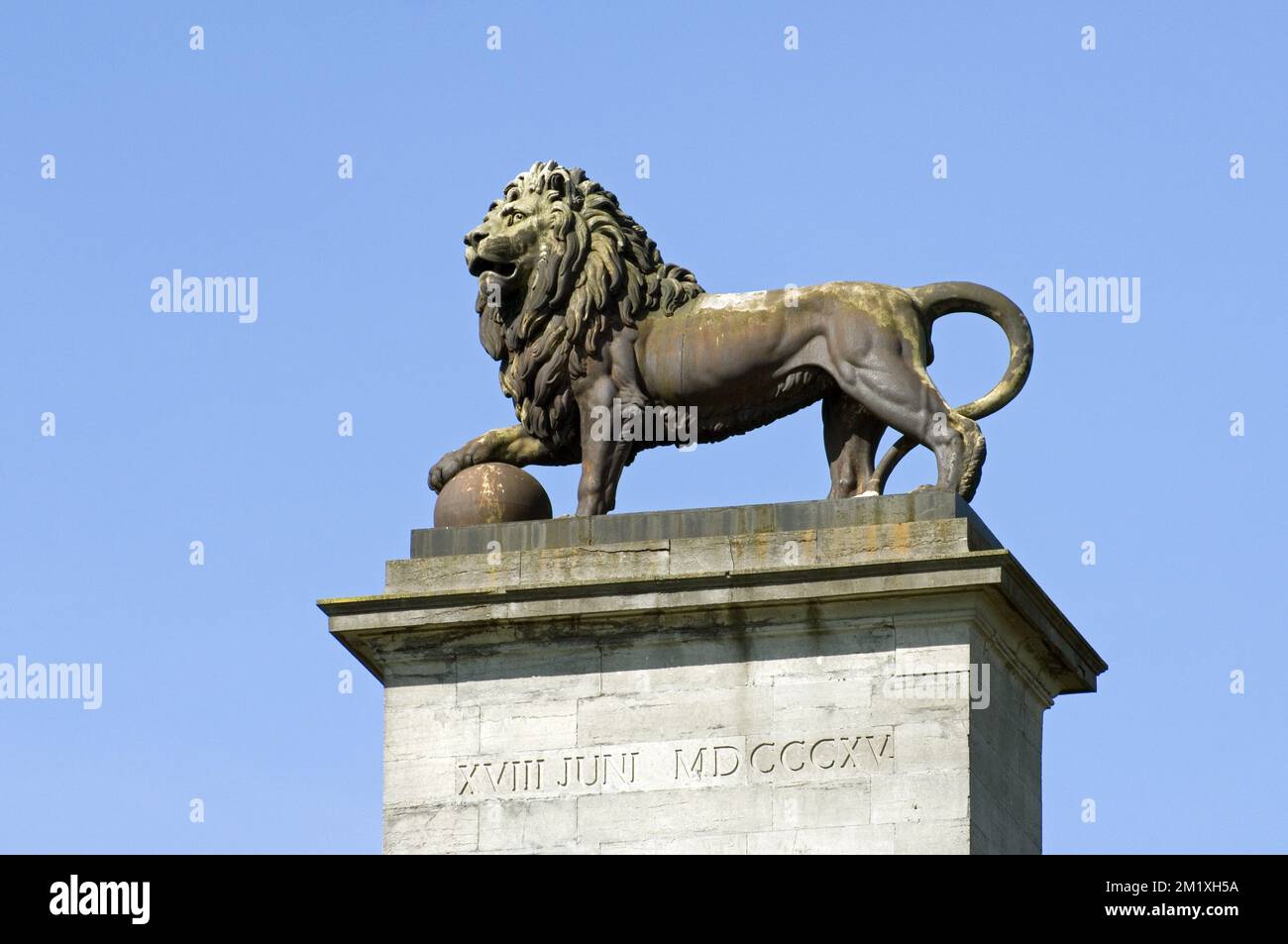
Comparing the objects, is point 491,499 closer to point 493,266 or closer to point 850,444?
point 493,266

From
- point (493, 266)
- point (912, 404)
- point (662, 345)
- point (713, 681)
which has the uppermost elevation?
point (493, 266)

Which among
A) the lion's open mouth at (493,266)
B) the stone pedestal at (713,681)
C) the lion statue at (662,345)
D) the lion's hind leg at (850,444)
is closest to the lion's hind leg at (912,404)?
the lion statue at (662,345)

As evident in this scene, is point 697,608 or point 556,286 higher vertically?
point 556,286

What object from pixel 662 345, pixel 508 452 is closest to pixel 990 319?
pixel 662 345

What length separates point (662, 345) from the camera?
32531mm

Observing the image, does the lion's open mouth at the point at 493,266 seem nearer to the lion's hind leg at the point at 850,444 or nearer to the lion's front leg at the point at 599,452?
the lion's front leg at the point at 599,452

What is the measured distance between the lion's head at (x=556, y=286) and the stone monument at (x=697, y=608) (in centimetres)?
2

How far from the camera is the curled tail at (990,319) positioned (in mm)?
32250

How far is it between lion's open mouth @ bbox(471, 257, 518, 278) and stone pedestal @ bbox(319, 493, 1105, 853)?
2398mm

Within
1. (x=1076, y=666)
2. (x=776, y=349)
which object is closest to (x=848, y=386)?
(x=776, y=349)

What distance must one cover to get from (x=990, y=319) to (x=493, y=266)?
14.2 ft
